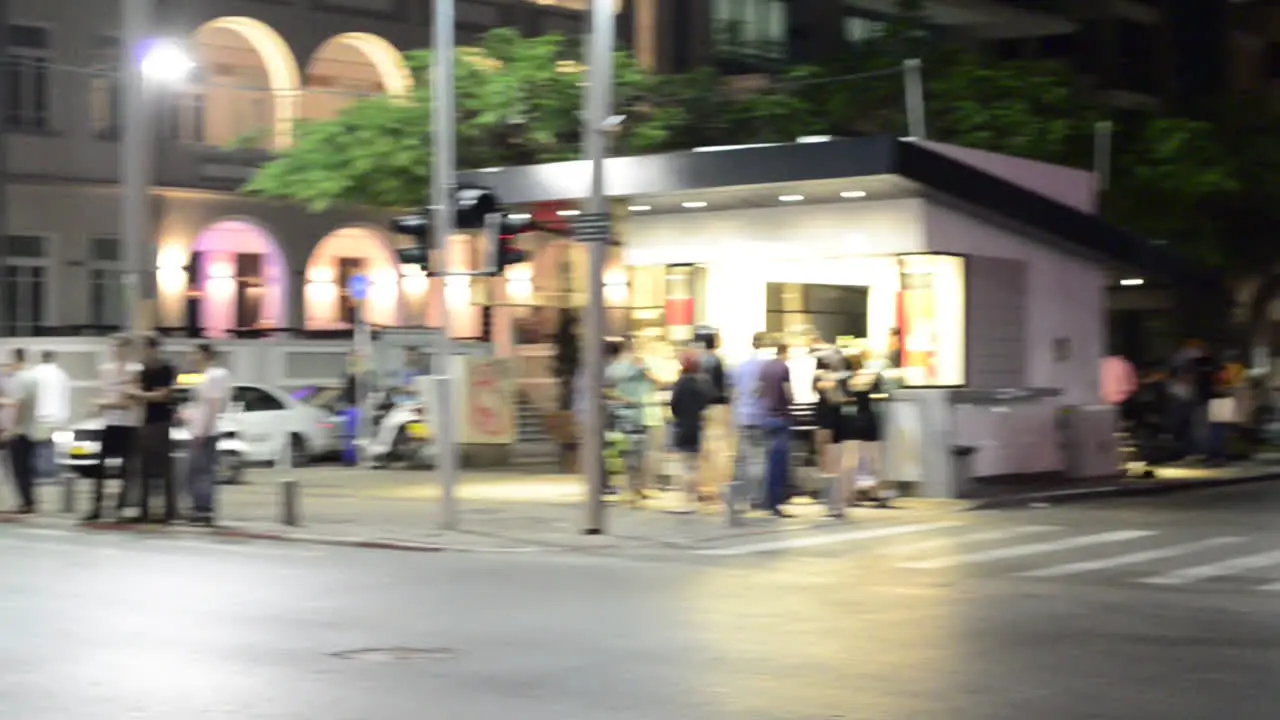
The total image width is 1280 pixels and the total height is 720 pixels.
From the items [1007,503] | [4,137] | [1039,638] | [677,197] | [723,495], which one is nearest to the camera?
[1039,638]

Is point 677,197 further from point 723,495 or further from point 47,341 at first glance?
point 47,341

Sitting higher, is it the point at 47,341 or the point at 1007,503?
the point at 47,341

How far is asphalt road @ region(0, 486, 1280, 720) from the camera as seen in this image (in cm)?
942

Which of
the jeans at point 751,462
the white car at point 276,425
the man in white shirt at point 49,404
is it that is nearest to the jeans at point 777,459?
the jeans at point 751,462

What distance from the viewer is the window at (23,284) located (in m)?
36.0

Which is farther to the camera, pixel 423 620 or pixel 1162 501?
pixel 1162 501

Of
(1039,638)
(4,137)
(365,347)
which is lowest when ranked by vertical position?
(1039,638)

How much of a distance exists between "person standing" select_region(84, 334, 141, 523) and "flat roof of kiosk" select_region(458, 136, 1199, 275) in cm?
698

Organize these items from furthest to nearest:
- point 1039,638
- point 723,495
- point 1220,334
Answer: point 1220,334 → point 723,495 → point 1039,638

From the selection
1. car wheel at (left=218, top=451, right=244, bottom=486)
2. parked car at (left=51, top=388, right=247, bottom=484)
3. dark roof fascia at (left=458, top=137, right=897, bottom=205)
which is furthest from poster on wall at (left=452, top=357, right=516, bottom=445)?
dark roof fascia at (left=458, top=137, right=897, bottom=205)

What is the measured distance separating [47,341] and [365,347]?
18.3ft

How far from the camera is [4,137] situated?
35719 mm

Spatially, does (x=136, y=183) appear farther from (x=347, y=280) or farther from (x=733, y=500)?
(x=347, y=280)

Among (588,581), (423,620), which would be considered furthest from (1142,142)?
(423,620)
